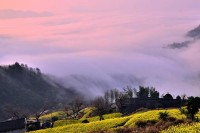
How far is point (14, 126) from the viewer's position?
142 m

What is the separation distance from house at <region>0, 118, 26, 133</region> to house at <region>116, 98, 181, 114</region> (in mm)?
32173

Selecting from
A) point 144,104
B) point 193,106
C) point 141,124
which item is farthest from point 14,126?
point 193,106

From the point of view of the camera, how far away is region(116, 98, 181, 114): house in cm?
15425

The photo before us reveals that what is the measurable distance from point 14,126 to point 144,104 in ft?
140

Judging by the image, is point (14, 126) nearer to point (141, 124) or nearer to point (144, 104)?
point (144, 104)

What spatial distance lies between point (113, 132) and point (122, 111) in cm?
7083

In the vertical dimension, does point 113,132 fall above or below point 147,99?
below

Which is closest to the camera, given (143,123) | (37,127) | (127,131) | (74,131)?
(127,131)

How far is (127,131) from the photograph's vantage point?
87.1 m

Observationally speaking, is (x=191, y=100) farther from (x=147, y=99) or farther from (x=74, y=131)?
(x=147, y=99)

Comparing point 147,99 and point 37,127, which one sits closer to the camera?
point 37,127

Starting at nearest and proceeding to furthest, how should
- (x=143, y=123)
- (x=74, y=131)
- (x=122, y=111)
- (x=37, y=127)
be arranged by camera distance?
(x=143, y=123) < (x=74, y=131) < (x=37, y=127) < (x=122, y=111)

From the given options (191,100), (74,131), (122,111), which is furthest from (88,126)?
(122,111)

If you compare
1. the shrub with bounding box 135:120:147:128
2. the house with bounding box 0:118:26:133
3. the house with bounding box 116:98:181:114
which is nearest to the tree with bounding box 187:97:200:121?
the shrub with bounding box 135:120:147:128
